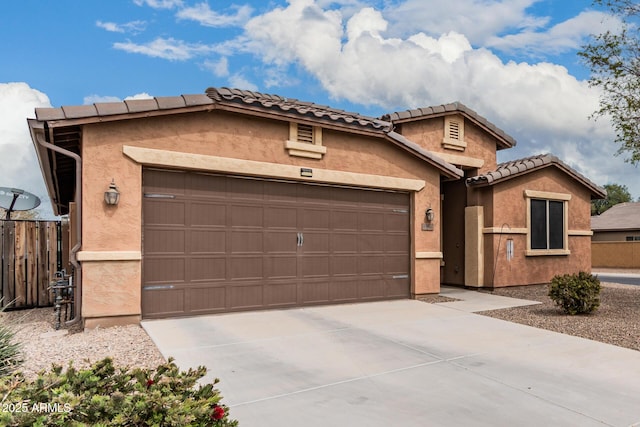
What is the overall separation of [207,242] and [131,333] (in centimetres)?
199

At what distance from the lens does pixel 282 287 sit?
8.62 m

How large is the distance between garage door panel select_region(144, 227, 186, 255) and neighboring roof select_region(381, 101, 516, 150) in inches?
266

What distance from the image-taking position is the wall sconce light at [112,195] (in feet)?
22.8

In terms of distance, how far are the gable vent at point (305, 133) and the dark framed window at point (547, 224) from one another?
7769mm

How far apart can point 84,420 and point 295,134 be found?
7194mm

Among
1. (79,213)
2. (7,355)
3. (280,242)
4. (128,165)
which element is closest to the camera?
(7,355)

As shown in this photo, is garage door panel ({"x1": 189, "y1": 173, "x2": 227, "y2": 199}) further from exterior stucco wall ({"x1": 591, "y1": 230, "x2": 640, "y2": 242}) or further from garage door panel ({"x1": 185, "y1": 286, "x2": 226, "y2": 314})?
exterior stucco wall ({"x1": 591, "y1": 230, "x2": 640, "y2": 242})

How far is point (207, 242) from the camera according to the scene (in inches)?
311

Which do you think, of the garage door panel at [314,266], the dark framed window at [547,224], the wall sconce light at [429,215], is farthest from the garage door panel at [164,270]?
the dark framed window at [547,224]

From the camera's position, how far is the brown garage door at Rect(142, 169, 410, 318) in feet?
24.9

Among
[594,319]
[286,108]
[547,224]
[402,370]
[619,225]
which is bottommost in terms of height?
[594,319]

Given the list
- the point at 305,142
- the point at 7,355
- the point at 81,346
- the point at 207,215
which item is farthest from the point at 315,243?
the point at 7,355

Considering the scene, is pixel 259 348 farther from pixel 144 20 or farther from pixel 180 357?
pixel 144 20

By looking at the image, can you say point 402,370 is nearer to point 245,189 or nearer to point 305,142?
point 245,189
